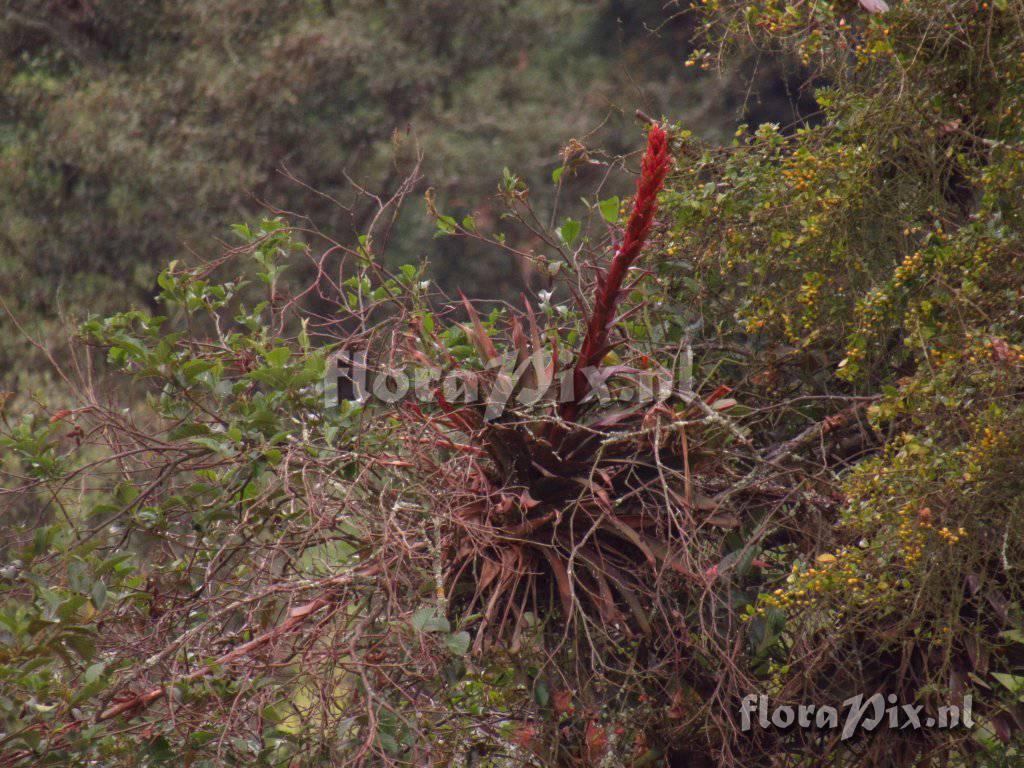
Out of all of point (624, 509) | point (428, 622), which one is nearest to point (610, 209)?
point (624, 509)

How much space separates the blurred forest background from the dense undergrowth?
6.35 metres

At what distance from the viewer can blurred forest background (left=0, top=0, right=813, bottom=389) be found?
1020 cm

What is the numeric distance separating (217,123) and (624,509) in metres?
9.17

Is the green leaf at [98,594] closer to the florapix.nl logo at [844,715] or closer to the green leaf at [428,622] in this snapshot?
the green leaf at [428,622]

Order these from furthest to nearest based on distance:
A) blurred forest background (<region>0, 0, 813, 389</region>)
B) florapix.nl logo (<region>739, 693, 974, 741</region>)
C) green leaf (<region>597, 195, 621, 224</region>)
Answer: blurred forest background (<region>0, 0, 813, 389</region>) → green leaf (<region>597, 195, 621, 224</region>) → florapix.nl logo (<region>739, 693, 974, 741</region>)

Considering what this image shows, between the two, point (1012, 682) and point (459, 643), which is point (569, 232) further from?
point (1012, 682)

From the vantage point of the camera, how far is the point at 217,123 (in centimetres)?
1086

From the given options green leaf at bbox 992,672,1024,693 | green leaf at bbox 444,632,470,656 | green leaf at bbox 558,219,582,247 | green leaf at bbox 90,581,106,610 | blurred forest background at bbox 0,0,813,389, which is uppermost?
green leaf at bbox 558,219,582,247

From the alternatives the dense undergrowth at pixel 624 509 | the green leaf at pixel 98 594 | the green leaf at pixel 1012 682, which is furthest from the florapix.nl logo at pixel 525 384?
the green leaf at pixel 1012 682

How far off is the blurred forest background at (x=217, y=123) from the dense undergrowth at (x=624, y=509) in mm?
6352

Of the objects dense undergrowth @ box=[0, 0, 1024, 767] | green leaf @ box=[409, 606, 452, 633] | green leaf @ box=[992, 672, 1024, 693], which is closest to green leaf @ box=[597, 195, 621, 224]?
dense undergrowth @ box=[0, 0, 1024, 767]

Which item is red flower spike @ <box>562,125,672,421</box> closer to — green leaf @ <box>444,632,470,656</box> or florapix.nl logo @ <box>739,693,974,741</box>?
green leaf @ <box>444,632,470,656</box>

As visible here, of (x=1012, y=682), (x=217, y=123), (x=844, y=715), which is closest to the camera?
(x=1012, y=682)

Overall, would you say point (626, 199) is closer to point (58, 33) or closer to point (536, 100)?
point (58, 33)
